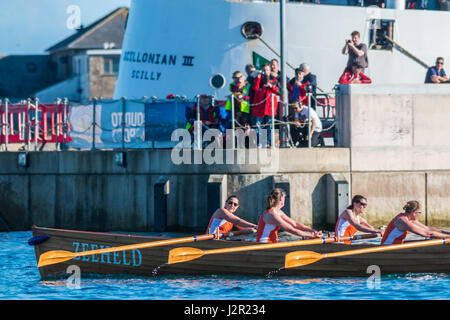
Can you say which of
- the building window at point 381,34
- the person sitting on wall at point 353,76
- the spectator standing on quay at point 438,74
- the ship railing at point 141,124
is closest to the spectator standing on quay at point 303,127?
the ship railing at point 141,124

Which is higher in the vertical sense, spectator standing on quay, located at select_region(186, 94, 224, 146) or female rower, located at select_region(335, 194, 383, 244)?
spectator standing on quay, located at select_region(186, 94, 224, 146)

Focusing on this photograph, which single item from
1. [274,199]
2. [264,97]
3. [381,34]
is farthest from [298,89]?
[381,34]

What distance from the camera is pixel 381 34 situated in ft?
81.6

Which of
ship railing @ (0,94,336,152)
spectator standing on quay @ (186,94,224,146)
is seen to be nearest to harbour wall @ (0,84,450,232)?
ship railing @ (0,94,336,152)

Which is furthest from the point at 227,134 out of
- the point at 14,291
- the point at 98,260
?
the point at 14,291

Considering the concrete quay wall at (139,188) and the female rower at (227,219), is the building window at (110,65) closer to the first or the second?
the concrete quay wall at (139,188)

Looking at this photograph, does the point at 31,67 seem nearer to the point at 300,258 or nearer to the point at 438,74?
the point at 438,74

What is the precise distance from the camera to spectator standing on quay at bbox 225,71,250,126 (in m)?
19.6

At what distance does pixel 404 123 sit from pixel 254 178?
3.43 meters

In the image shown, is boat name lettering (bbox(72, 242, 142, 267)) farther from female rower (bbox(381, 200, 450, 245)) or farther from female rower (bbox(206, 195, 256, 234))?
female rower (bbox(381, 200, 450, 245))

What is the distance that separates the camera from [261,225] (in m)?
16.2

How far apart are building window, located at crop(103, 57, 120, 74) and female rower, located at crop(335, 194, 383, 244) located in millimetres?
47759
